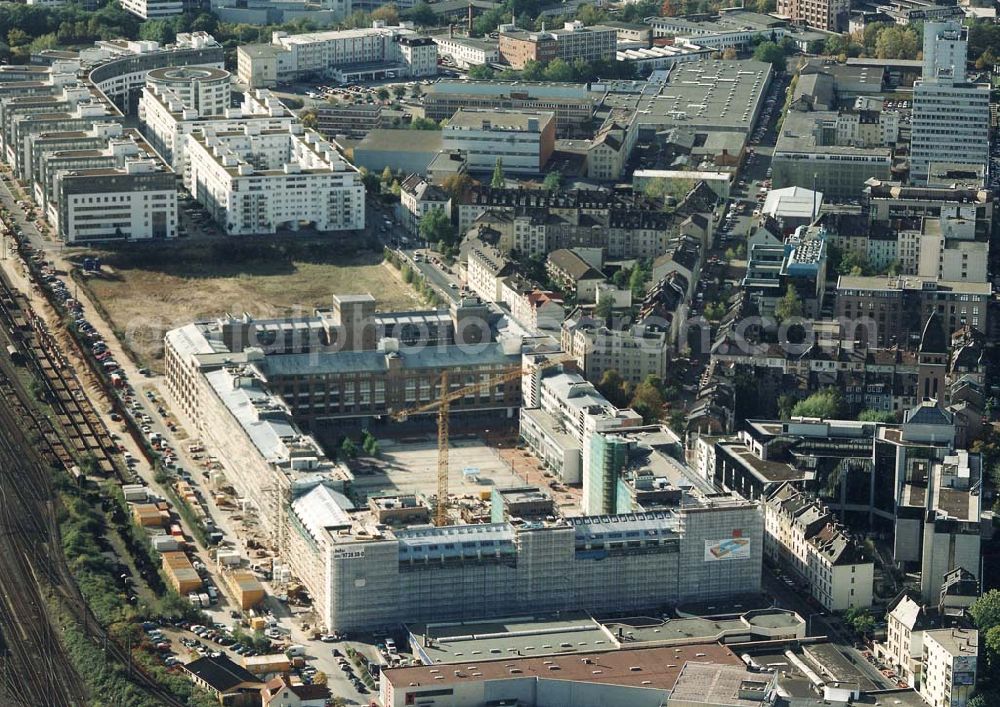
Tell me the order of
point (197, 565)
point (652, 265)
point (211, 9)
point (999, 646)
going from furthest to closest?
point (211, 9), point (652, 265), point (197, 565), point (999, 646)

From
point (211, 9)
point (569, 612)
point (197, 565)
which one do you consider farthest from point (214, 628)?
point (211, 9)

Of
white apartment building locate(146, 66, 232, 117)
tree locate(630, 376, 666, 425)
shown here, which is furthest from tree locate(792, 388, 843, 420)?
white apartment building locate(146, 66, 232, 117)

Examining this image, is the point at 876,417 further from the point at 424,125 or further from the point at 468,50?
the point at 468,50

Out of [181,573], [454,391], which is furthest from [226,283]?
[181,573]

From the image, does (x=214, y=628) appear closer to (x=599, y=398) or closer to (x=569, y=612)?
(x=569, y=612)

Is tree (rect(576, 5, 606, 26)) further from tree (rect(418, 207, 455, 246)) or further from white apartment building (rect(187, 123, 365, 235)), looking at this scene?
tree (rect(418, 207, 455, 246))
